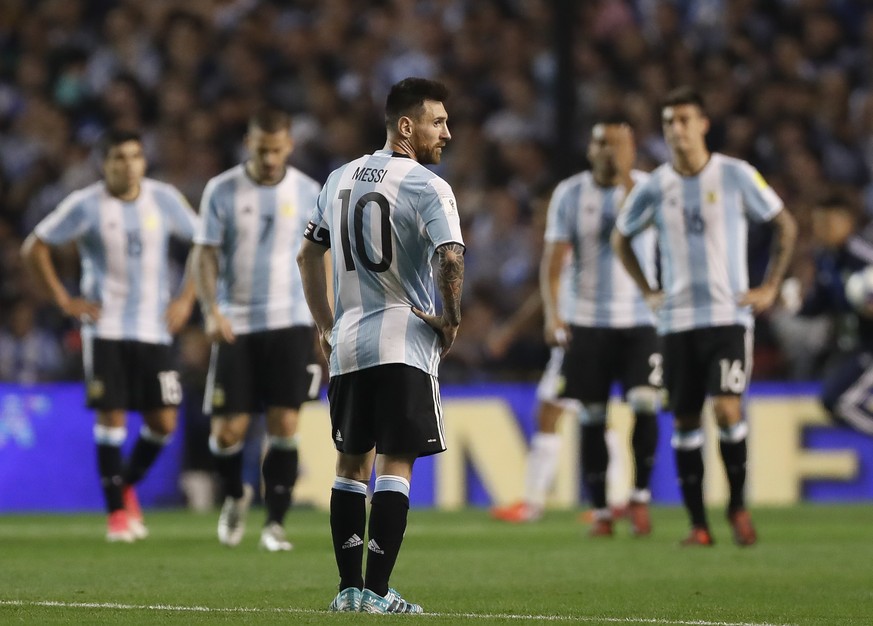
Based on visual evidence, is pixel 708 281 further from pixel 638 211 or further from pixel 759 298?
pixel 638 211

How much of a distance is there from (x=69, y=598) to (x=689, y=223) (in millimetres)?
4258

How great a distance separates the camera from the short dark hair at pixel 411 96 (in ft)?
19.5

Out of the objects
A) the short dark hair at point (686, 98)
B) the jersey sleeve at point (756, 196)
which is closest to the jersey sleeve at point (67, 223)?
the short dark hair at point (686, 98)

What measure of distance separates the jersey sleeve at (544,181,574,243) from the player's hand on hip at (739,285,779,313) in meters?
1.72

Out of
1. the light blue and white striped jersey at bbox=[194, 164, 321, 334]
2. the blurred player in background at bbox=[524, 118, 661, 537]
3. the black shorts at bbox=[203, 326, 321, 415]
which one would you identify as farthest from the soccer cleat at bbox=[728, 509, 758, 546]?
the light blue and white striped jersey at bbox=[194, 164, 321, 334]

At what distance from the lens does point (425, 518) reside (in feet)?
40.9

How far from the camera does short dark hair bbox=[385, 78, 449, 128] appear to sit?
5.94m

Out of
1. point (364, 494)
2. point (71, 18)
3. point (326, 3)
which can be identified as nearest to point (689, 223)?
point (364, 494)

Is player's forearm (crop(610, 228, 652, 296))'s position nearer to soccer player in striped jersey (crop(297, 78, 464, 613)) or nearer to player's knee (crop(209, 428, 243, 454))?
player's knee (crop(209, 428, 243, 454))

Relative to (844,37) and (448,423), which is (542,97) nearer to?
(844,37)

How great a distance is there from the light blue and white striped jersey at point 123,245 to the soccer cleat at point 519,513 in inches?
114

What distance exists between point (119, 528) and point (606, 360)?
10.2 feet

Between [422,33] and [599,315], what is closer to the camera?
[599,315]

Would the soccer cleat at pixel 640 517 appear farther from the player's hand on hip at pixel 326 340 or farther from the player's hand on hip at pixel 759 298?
the player's hand on hip at pixel 326 340
